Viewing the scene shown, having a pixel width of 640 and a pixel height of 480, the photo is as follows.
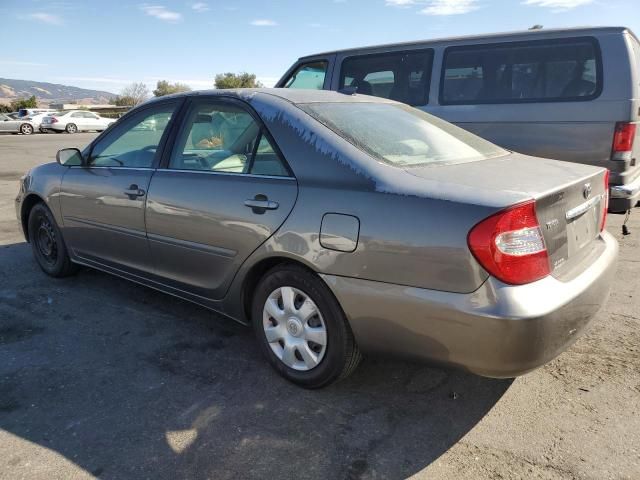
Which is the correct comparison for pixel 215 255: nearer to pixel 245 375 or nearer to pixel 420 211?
pixel 245 375

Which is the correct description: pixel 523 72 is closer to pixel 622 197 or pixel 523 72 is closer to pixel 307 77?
pixel 622 197

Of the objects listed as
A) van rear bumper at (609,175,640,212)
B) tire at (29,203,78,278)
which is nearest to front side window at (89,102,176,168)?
tire at (29,203,78,278)

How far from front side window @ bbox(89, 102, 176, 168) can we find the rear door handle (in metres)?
1.07

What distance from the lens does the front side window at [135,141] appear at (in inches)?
145

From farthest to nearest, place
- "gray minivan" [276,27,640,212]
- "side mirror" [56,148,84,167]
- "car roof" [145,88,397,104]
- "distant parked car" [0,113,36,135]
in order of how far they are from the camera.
Answer: "distant parked car" [0,113,36,135] → "gray minivan" [276,27,640,212] → "side mirror" [56,148,84,167] → "car roof" [145,88,397,104]

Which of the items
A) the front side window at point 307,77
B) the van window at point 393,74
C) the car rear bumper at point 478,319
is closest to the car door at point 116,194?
the car rear bumper at point 478,319

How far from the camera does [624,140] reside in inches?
186

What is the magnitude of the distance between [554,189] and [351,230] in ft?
3.04

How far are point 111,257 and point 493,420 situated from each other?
286cm

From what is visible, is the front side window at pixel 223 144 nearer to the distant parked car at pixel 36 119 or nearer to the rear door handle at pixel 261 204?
the rear door handle at pixel 261 204

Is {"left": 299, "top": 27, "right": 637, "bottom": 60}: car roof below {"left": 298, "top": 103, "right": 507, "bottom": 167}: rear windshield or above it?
above

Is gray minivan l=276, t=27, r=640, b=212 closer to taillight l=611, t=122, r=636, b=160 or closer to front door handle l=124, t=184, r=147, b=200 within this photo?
taillight l=611, t=122, r=636, b=160

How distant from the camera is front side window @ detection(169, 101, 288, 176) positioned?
301 centimetres

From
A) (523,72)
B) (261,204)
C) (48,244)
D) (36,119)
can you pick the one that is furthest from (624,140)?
(36,119)
